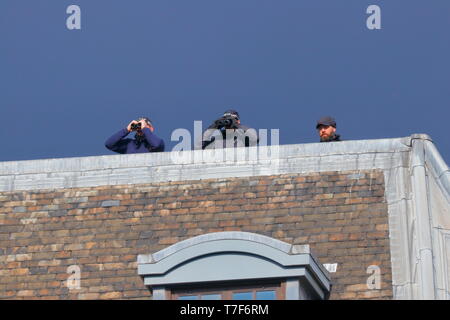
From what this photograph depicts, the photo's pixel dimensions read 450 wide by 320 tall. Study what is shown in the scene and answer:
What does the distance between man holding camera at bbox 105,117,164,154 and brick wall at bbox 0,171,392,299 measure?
1.73 m

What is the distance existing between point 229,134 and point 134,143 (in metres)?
Answer: 1.86

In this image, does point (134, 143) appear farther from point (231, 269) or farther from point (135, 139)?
point (231, 269)

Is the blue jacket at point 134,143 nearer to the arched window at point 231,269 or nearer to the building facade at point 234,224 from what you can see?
the building facade at point 234,224

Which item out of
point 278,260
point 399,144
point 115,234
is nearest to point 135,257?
point 115,234

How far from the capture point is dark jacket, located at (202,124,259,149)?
31.1 meters

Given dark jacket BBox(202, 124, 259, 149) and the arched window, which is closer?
the arched window

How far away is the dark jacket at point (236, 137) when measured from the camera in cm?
3114

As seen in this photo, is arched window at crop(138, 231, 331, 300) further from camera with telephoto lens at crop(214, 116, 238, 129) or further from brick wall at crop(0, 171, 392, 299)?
camera with telephoto lens at crop(214, 116, 238, 129)

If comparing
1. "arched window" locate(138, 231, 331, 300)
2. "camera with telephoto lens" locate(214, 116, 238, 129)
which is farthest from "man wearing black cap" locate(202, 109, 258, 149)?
"arched window" locate(138, 231, 331, 300)

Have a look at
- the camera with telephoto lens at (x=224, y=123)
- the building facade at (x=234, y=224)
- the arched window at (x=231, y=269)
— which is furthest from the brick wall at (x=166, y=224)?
the camera with telephoto lens at (x=224, y=123)

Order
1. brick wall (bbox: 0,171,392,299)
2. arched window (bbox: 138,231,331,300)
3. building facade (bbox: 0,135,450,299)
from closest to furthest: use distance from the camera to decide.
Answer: arched window (bbox: 138,231,331,300) < building facade (bbox: 0,135,450,299) < brick wall (bbox: 0,171,392,299)

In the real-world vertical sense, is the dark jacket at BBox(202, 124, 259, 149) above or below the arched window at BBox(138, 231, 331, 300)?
above
